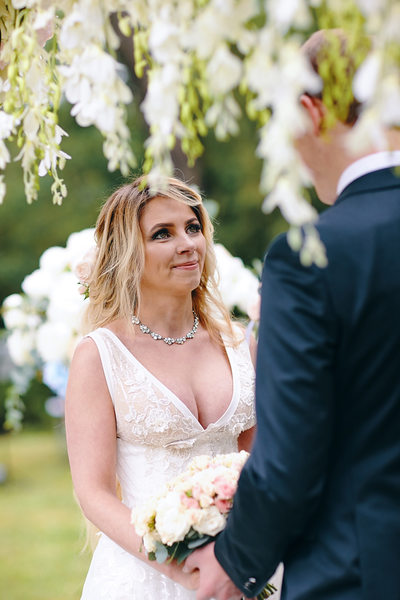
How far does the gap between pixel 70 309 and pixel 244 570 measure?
2679 millimetres

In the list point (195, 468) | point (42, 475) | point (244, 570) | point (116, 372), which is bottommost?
point (42, 475)

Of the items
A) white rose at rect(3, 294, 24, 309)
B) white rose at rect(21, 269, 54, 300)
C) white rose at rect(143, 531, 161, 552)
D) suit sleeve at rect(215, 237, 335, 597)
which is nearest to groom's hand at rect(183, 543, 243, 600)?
white rose at rect(143, 531, 161, 552)

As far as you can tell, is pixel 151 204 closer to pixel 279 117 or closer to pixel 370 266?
pixel 370 266

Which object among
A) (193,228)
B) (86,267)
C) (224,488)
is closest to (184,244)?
(193,228)

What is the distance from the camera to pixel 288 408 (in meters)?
1.90

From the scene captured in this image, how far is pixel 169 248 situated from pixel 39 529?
26.8 feet

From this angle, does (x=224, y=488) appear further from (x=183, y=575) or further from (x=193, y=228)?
(x=193, y=228)

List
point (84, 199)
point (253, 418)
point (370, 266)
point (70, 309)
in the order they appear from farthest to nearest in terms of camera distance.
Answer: point (84, 199) → point (70, 309) → point (253, 418) → point (370, 266)

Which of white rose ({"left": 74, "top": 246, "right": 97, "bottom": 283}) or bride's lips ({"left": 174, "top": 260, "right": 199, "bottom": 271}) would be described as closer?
bride's lips ({"left": 174, "top": 260, "right": 199, "bottom": 271})

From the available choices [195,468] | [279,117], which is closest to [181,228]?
[195,468]

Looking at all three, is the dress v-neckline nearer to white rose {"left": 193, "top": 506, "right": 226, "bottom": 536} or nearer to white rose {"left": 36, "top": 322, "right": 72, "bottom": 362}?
white rose {"left": 193, "top": 506, "right": 226, "bottom": 536}

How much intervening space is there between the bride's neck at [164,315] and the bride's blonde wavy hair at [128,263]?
0.16 ft

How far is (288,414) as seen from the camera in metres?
1.90

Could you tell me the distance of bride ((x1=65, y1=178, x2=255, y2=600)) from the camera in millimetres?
2799
